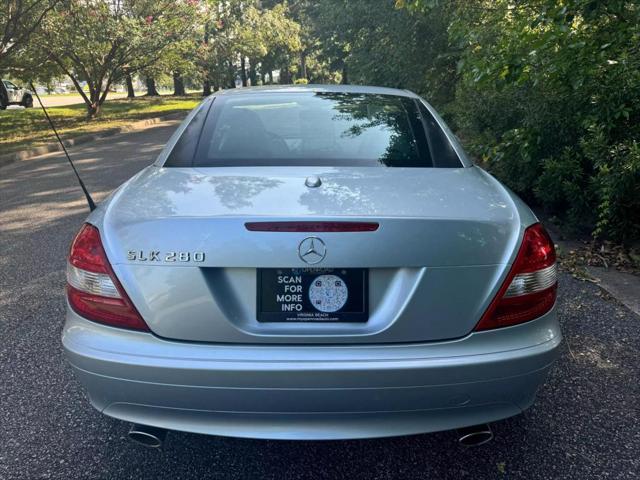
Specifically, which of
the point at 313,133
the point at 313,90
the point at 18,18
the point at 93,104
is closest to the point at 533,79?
the point at 313,90

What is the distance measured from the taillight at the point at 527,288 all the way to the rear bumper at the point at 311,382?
49 millimetres

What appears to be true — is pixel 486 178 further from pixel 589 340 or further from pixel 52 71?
pixel 52 71

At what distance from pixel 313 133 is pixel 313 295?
1.26 meters

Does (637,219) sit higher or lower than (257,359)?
lower

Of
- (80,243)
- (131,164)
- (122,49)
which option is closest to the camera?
(80,243)

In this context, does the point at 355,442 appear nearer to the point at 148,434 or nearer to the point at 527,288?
the point at 148,434

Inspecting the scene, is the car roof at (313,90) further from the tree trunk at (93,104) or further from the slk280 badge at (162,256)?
the tree trunk at (93,104)

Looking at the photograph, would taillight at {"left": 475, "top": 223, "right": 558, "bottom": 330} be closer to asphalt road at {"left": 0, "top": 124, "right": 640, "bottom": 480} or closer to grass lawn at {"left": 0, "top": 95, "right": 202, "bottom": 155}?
asphalt road at {"left": 0, "top": 124, "right": 640, "bottom": 480}

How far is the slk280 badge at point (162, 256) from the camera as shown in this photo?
1.93 m

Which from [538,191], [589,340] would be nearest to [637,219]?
[538,191]

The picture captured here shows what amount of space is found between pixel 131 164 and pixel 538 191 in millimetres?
7845

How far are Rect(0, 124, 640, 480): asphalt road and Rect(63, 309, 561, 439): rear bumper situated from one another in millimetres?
461

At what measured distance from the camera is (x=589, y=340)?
3463 mm

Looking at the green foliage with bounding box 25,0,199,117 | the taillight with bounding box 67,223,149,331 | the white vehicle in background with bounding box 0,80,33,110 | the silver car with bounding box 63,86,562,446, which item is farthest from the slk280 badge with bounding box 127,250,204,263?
the white vehicle in background with bounding box 0,80,33,110
